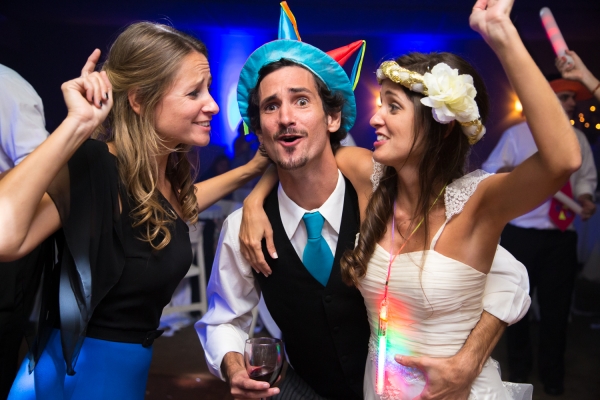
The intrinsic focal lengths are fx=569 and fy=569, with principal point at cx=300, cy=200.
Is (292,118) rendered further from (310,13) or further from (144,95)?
(310,13)

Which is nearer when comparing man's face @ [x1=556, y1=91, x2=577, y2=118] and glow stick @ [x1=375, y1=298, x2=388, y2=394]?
glow stick @ [x1=375, y1=298, x2=388, y2=394]

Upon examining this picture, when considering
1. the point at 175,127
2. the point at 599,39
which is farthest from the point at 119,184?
the point at 599,39

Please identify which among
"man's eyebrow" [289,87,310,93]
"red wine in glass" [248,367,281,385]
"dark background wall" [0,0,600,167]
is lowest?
"red wine in glass" [248,367,281,385]

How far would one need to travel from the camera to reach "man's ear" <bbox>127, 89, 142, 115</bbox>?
1.74 m

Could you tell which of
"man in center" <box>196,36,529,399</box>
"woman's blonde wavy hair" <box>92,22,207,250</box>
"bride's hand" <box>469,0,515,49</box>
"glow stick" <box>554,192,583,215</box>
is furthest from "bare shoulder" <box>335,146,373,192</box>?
"glow stick" <box>554,192,583,215</box>

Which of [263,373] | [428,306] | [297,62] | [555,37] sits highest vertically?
[555,37]

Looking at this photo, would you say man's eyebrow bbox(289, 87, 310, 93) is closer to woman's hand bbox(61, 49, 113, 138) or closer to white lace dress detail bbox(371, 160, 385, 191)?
white lace dress detail bbox(371, 160, 385, 191)

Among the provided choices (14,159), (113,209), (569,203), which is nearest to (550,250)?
(569,203)

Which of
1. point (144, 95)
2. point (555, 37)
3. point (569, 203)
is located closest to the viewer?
point (144, 95)

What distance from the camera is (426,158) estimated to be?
164 centimetres

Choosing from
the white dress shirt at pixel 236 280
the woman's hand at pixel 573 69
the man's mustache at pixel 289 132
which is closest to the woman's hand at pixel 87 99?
the man's mustache at pixel 289 132

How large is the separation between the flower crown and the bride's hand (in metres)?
0.22

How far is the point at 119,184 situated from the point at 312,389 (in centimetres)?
93

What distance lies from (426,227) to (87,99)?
37.6 inches
